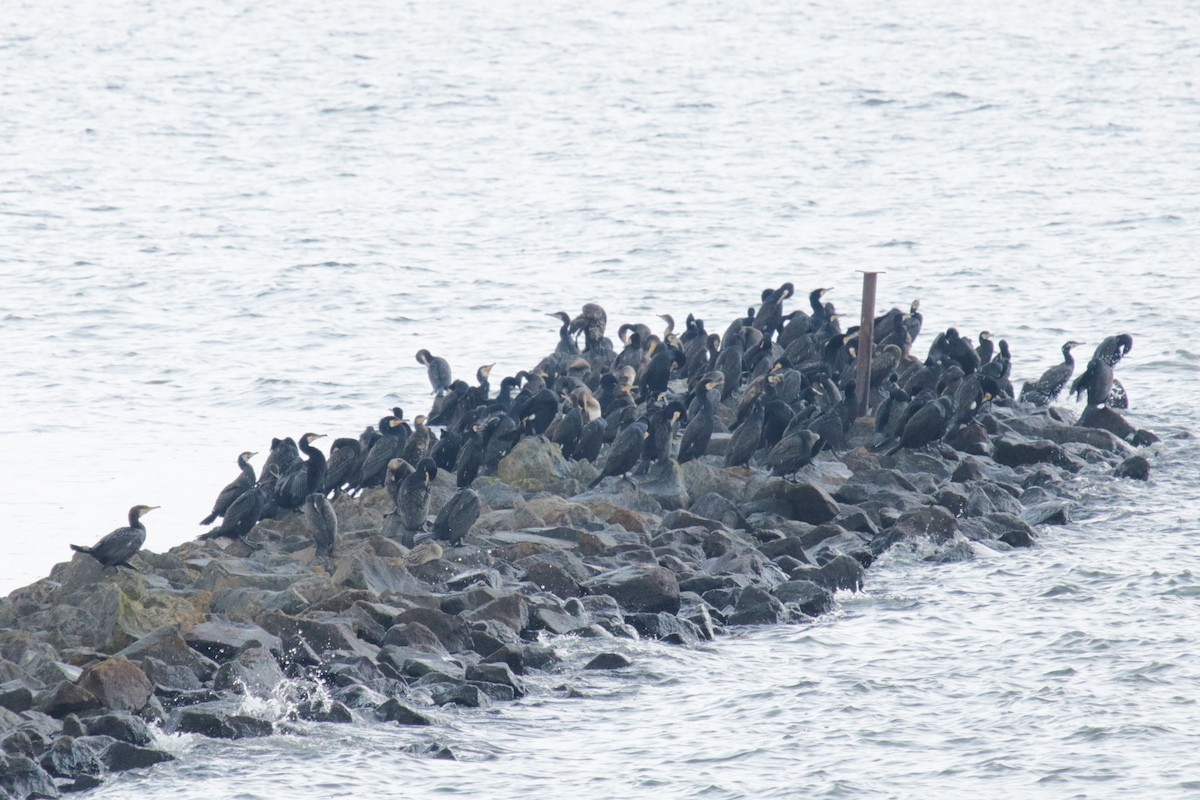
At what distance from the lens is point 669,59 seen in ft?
178

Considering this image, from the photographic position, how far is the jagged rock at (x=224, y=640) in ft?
38.8

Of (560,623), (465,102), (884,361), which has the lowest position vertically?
(560,623)

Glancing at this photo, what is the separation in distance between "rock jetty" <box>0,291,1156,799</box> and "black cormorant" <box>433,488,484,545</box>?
0.02m

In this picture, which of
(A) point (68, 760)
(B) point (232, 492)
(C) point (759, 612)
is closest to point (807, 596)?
(C) point (759, 612)

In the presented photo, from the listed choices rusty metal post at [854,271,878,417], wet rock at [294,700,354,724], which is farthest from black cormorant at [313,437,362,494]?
rusty metal post at [854,271,878,417]

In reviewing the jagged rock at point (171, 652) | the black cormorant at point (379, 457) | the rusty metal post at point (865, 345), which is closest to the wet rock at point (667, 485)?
the black cormorant at point (379, 457)

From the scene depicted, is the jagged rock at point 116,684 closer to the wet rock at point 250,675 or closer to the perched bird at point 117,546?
the wet rock at point 250,675

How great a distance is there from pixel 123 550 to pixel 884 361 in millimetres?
9522

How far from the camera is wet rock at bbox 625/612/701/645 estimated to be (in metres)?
12.8

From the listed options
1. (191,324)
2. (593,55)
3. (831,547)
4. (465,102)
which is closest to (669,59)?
(593,55)

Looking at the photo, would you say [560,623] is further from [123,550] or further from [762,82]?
[762,82]

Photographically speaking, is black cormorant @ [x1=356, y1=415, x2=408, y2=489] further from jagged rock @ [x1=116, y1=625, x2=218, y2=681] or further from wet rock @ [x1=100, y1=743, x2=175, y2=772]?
wet rock @ [x1=100, y1=743, x2=175, y2=772]

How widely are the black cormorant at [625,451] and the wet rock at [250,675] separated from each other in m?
5.59

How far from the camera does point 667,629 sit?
507 inches
